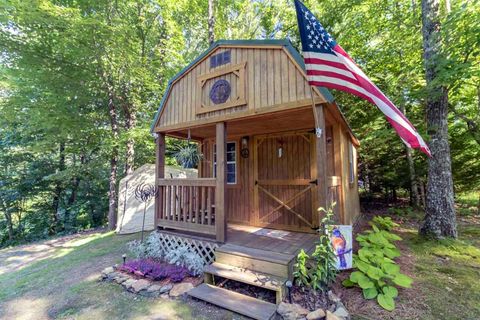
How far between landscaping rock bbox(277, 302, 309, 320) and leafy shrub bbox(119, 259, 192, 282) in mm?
1870

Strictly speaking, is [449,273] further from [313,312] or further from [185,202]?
[185,202]

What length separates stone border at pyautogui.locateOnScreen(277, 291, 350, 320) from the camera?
8.54ft

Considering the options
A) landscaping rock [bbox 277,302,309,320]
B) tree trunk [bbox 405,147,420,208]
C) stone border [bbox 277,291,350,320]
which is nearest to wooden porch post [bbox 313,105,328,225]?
stone border [bbox 277,291,350,320]

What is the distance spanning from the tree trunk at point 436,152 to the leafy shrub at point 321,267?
122 inches

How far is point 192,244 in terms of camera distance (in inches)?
181

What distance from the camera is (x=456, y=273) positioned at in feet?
11.4

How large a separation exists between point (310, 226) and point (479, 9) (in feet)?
17.0

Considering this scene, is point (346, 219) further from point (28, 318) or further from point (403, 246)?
point (28, 318)

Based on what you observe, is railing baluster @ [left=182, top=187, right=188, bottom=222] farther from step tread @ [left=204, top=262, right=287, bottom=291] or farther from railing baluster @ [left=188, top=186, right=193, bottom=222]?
step tread @ [left=204, top=262, right=287, bottom=291]

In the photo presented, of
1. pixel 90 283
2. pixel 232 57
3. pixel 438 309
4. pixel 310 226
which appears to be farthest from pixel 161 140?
pixel 438 309

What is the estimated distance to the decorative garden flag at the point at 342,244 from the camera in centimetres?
329

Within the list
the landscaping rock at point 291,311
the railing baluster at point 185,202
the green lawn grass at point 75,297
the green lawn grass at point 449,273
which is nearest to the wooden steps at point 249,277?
the landscaping rock at point 291,311

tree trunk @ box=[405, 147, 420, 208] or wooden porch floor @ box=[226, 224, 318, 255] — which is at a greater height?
tree trunk @ box=[405, 147, 420, 208]

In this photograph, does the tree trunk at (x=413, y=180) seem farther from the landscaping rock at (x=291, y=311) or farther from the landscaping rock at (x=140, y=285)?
the landscaping rock at (x=140, y=285)
